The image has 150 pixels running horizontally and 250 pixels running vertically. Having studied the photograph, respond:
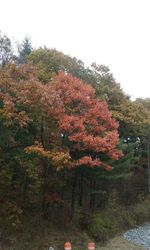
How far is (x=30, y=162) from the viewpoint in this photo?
18.1m

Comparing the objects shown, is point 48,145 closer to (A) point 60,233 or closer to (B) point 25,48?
(A) point 60,233

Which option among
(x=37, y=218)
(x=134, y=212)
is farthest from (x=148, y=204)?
(x=37, y=218)

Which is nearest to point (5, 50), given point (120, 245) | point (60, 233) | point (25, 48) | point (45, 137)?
point (45, 137)

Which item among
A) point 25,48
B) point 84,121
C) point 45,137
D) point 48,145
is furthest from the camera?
point 25,48

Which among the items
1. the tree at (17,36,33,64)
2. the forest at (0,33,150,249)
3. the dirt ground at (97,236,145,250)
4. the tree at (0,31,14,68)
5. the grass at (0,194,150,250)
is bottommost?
the dirt ground at (97,236,145,250)

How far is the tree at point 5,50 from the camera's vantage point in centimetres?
1881

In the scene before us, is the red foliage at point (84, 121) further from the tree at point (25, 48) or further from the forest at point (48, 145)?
the tree at point (25, 48)

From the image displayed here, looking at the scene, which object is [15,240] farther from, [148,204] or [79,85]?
[148,204]

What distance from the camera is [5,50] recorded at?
19.2 meters

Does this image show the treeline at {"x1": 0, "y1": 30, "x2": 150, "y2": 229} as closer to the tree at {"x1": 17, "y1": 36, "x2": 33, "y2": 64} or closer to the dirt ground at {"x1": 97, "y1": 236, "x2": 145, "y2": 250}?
the dirt ground at {"x1": 97, "y1": 236, "x2": 145, "y2": 250}

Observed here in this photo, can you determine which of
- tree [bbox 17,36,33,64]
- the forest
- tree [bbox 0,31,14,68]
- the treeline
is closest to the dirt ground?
the forest

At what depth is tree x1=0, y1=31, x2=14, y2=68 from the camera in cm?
1881

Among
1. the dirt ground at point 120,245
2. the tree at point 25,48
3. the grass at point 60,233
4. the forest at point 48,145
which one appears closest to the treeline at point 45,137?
the forest at point 48,145

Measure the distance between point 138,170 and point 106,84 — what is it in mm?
11757
